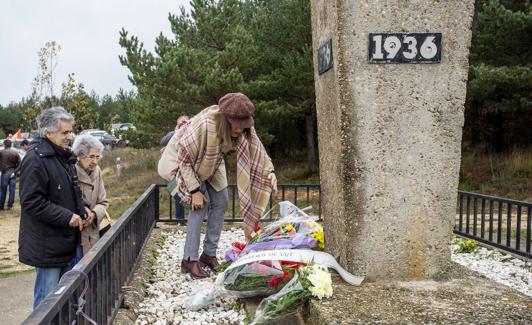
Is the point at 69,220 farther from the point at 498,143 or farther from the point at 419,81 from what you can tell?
the point at 498,143

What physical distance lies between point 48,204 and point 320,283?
171 cm

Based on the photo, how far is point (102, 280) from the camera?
10.3ft

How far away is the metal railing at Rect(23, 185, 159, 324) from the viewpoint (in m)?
2.03

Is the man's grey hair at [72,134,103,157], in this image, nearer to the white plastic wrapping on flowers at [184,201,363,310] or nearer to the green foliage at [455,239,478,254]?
the white plastic wrapping on flowers at [184,201,363,310]

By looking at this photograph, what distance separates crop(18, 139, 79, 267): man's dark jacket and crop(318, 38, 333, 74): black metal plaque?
1.74 m

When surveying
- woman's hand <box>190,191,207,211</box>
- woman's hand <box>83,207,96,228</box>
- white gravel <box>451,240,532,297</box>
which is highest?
woman's hand <box>190,191,207,211</box>

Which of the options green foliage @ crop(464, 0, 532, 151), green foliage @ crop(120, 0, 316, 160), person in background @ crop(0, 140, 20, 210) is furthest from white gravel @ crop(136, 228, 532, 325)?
green foliage @ crop(120, 0, 316, 160)

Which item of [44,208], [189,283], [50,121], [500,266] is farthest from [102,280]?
[500,266]

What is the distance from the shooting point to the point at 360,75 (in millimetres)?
3209

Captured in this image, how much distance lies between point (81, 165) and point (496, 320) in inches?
114

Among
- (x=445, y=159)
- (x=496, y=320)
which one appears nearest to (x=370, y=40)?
(x=445, y=159)

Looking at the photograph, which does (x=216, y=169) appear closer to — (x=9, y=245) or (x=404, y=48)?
(x=404, y=48)

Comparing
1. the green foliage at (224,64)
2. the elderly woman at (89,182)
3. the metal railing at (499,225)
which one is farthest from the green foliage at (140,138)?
the elderly woman at (89,182)

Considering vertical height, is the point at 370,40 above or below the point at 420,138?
above
